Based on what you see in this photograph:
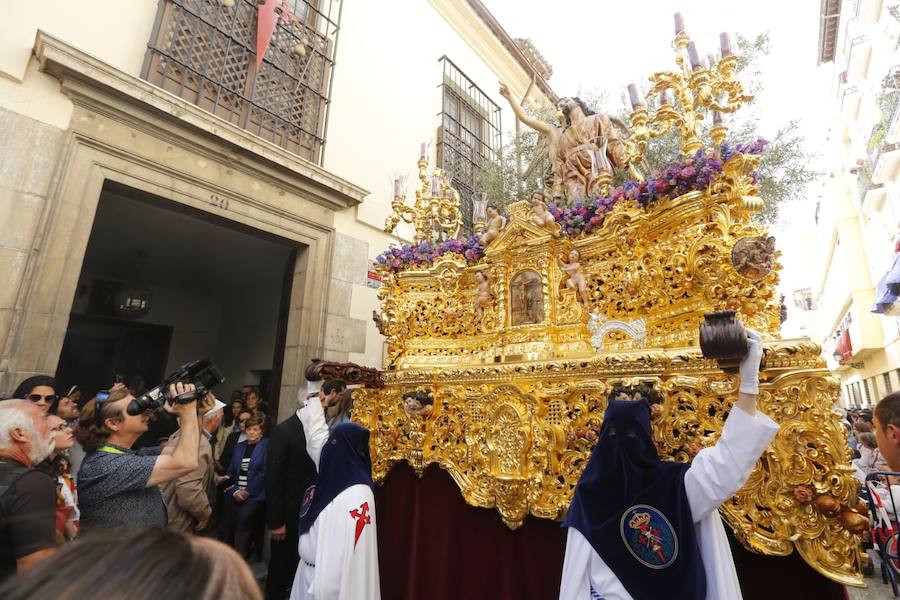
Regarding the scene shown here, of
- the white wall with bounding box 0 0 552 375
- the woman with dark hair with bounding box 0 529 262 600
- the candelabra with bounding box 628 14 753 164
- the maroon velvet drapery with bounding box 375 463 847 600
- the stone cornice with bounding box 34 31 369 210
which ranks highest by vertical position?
the white wall with bounding box 0 0 552 375

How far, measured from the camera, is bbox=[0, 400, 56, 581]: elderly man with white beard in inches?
62.4

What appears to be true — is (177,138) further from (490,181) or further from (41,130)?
(490,181)

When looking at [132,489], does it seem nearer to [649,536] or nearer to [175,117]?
[649,536]

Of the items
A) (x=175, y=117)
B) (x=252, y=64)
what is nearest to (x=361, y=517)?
(x=175, y=117)

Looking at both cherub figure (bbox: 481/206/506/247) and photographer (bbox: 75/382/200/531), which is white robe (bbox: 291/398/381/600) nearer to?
photographer (bbox: 75/382/200/531)

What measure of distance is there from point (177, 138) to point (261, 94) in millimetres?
1519

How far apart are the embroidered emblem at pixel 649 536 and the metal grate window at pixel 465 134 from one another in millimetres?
6403

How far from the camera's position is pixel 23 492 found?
1.67 metres

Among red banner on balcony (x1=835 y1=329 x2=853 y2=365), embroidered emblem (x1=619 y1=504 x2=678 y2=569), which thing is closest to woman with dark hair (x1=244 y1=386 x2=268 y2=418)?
embroidered emblem (x1=619 y1=504 x2=678 y2=569)

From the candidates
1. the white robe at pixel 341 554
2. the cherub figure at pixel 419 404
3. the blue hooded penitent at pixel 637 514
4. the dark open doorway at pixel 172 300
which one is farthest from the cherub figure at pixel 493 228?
the dark open doorway at pixel 172 300

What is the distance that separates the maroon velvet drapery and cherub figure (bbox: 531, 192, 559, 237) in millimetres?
2140

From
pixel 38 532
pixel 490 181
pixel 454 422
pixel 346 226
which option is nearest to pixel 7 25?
pixel 346 226

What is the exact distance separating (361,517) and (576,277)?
2.20 meters

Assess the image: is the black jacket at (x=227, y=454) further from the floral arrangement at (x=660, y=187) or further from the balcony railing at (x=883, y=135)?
the balcony railing at (x=883, y=135)
